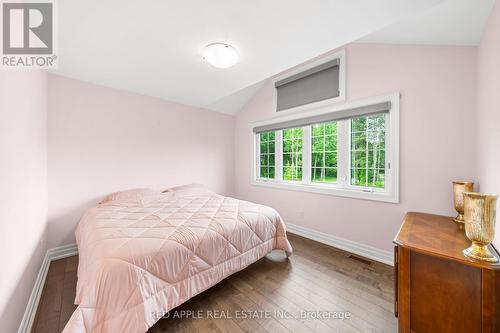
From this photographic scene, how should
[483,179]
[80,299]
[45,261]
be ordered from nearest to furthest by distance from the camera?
[80,299]
[483,179]
[45,261]

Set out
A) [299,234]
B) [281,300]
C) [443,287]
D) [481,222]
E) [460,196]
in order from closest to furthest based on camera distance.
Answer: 1. [481,222]
2. [443,287]
3. [460,196]
4. [281,300]
5. [299,234]

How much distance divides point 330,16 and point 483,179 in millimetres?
1805

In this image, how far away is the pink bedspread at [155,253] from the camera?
46.6 inches

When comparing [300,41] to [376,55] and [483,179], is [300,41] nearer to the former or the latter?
[376,55]

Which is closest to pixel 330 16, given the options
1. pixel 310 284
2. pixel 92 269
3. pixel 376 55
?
pixel 376 55

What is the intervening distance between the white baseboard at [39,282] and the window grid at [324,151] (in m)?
3.31

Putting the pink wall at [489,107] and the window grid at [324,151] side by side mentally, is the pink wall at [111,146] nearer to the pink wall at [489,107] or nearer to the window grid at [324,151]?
the window grid at [324,151]

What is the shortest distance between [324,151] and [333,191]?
64 centimetres

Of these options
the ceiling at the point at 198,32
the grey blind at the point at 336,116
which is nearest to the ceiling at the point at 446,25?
the ceiling at the point at 198,32

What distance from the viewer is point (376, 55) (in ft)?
7.80

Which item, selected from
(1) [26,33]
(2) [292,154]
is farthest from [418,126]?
(1) [26,33]

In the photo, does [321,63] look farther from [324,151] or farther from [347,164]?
[347,164]

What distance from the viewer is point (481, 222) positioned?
1024 mm

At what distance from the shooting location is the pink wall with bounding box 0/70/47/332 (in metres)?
1.12
